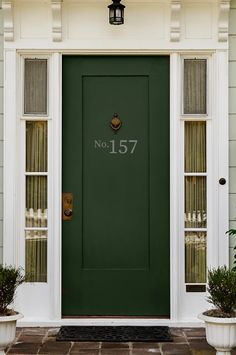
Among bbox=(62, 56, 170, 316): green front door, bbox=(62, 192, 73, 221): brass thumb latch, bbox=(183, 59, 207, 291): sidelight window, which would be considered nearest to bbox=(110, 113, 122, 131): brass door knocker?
bbox=(62, 56, 170, 316): green front door

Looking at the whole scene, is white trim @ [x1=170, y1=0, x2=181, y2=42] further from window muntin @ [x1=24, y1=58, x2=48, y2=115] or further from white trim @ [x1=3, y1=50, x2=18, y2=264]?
white trim @ [x1=3, y1=50, x2=18, y2=264]

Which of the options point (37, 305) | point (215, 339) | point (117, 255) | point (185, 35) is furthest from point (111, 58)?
point (215, 339)

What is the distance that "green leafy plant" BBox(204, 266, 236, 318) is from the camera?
17.9ft

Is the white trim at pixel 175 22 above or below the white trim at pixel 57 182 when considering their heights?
above

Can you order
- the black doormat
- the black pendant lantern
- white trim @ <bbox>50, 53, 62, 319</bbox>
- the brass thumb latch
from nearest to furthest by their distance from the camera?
the black doormat < the black pendant lantern < white trim @ <bbox>50, 53, 62, 319</bbox> < the brass thumb latch

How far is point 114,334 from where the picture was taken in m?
6.54

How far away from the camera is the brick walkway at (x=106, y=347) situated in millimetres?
6027

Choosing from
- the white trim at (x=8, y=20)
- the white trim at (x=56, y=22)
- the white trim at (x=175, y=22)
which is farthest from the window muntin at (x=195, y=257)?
the white trim at (x=8, y=20)

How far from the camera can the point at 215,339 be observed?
5.50 metres

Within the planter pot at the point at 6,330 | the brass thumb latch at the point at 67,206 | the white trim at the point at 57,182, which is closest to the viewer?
the planter pot at the point at 6,330

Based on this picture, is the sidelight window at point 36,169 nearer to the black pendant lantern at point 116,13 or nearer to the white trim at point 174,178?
the black pendant lantern at point 116,13

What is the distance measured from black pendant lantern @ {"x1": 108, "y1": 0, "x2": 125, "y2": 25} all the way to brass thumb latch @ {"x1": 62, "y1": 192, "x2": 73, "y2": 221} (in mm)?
1663

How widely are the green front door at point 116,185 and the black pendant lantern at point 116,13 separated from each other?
0.45 meters

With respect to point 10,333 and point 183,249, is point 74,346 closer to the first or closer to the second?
point 10,333
